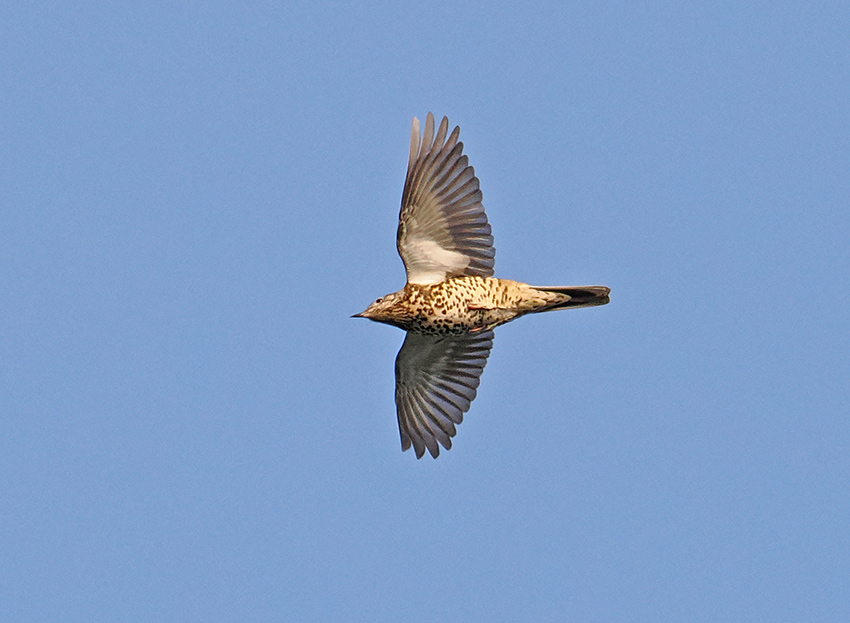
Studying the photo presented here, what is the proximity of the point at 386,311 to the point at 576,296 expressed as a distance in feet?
6.28

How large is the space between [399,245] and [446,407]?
2033 millimetres

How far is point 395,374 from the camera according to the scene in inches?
642

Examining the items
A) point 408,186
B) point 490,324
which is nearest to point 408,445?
point 490,324

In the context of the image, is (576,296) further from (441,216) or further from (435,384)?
(435,384)

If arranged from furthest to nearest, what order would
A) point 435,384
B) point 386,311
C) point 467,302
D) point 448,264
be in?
point 435,384, point 448,264, point 467,302, point 386,311

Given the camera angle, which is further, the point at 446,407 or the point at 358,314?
the point at 446,407

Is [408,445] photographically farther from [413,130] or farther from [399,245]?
[413,130]

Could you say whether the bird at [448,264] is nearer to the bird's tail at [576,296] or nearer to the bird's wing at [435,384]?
the bird's tail at [576,296]

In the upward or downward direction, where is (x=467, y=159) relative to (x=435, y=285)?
upward

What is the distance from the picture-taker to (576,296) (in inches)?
599

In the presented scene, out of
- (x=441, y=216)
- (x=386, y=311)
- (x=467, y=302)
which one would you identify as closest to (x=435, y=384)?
(x=467, y=302)

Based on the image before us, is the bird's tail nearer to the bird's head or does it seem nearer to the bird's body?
the bird's body

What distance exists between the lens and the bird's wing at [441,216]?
14891mm

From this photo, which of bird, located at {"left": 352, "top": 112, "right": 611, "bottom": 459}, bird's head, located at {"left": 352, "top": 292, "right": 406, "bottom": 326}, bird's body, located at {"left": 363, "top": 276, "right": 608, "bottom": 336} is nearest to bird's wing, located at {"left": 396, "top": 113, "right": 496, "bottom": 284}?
bird, located at {"left": 352, "top": 112, "right": 611, "bottom": 459}
